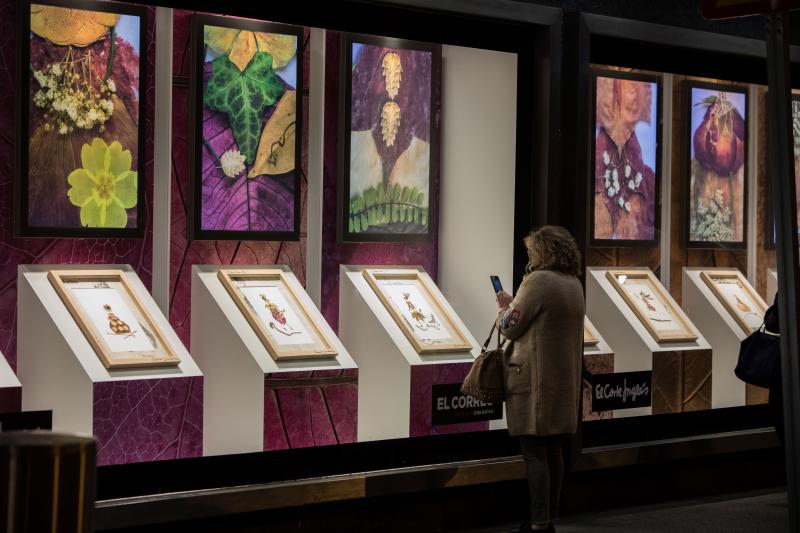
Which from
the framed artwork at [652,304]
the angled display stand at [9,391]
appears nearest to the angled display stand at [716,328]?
the framed artwork at [652,304]

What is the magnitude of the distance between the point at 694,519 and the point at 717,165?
239 centimetres

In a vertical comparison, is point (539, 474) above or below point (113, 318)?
below

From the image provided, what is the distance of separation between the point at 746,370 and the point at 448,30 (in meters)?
2.48

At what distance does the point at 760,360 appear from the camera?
24.4 feet

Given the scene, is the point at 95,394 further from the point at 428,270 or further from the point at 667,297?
the point at 667,297

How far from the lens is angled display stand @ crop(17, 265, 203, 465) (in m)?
5.79

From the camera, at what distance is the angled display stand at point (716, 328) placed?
8648 millimetres

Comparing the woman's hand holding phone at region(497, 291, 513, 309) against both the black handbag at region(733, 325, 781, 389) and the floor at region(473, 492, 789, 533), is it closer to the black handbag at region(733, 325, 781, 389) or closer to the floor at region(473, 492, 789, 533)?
the floor at region(473, 492, 789, 533)

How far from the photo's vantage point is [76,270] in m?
6.10

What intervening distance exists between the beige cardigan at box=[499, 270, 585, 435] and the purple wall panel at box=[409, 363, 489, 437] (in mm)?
481

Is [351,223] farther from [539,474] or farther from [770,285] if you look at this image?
[770,285]

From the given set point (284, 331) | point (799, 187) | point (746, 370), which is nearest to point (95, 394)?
point (284, 331)

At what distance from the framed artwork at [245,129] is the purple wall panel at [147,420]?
833 millimetres

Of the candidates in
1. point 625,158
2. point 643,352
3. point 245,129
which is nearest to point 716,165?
point 625,158
